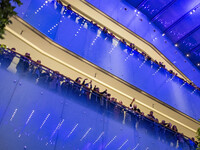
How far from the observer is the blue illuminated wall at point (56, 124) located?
485 centimetres

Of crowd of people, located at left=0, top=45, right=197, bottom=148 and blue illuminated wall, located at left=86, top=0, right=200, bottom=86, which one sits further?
blue illuminated wall, located at left=86, top=0, right=200, bottom=86

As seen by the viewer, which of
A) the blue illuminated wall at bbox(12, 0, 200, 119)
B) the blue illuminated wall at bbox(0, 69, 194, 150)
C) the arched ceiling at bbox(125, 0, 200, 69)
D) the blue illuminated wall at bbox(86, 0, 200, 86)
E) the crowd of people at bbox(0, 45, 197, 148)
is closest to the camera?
the blue illuminated wall at bbox(0, 69, 194, 150)

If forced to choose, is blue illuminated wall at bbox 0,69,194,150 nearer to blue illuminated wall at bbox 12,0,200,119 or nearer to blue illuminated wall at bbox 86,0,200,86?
→ blue illuminated wall at bbox 12,0,200,119

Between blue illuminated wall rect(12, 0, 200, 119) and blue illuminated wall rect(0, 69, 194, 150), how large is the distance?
3.00m

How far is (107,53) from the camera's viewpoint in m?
10.1

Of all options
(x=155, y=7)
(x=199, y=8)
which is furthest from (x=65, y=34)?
(x=199, y=8)

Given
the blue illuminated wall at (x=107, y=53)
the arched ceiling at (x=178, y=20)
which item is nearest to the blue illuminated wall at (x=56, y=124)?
the blue illuminated wall at (x=107, y=53)

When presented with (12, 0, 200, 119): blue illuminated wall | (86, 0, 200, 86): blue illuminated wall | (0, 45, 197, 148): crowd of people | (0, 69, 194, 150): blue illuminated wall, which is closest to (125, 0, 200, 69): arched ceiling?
(86, 0, 200, 86): blue illuminated wall

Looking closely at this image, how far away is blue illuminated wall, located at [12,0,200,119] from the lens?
8347 millimetres

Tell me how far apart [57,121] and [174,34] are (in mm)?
13538

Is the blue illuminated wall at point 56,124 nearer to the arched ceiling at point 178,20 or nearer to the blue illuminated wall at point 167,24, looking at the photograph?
the blue illuminated wall at point 167,24

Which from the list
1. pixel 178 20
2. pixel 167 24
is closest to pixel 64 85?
pixel 178 20

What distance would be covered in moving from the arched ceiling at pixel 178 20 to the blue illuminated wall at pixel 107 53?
4768 mm

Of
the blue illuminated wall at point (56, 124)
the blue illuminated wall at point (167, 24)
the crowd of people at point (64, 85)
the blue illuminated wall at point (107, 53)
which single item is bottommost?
the blue illuminated wall at point (56, 124)
